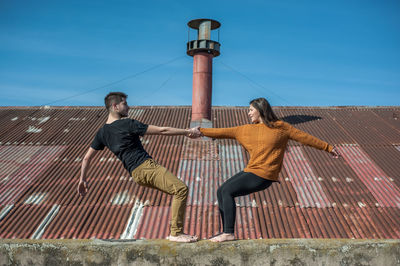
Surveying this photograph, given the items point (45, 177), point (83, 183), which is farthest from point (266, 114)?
point (45, 177)

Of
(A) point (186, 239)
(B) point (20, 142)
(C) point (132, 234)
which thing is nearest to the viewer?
(A) point (186, 239)

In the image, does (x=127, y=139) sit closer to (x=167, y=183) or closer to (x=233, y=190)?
(x=167, y=183)

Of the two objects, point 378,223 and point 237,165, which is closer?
point 378,223

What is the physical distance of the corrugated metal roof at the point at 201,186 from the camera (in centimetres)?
1273

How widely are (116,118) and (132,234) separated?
876 cm

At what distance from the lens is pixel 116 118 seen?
460 cm

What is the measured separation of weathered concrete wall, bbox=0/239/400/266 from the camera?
3.85 meters

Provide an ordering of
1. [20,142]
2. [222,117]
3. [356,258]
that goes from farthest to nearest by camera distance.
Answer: [222,117] → [20,142] → [356,258]

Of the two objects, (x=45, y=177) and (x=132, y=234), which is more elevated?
(x=45, y=177)

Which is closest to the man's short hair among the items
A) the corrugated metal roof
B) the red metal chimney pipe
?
the corrugated metal roof

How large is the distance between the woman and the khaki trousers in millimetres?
476

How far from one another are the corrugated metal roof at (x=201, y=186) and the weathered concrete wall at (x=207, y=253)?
340 inches

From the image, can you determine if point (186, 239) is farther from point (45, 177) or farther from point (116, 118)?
point (45, 177)

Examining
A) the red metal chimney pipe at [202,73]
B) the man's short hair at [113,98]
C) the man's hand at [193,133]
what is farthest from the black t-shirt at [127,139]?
the red metal chimney pipe at [202,73]
